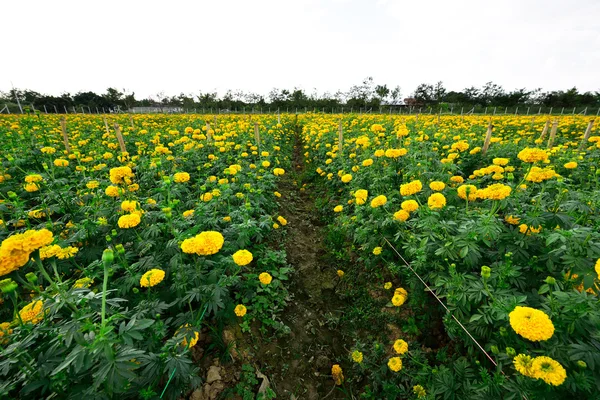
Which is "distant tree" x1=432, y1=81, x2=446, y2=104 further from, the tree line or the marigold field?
the marigold field

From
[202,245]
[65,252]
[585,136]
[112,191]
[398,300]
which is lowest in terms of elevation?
[398,300]

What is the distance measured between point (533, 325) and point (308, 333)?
211 centimetres

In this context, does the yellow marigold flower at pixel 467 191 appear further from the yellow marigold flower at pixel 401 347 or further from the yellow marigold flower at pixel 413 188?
the yellow marigold flower at pixel 401 347

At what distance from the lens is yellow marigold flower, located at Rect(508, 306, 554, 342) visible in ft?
4.38

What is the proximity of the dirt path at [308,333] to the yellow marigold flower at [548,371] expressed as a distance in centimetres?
164

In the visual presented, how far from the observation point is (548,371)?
4.29 ft

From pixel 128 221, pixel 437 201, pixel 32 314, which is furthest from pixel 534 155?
pixel 32 314

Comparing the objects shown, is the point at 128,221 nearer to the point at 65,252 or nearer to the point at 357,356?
the point at 65,252

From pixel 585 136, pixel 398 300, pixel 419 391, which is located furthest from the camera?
pixel 585 136

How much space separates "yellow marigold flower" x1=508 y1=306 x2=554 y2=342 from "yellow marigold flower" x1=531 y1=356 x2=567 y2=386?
0.13 meters

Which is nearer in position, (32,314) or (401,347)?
(32,314)

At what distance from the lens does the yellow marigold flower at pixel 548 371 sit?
4.17ft

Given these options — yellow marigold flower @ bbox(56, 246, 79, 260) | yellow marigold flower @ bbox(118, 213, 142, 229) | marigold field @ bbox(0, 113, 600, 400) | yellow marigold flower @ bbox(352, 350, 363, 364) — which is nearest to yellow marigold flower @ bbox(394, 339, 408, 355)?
marigold field @ bbox(0, 113, 600, 400)

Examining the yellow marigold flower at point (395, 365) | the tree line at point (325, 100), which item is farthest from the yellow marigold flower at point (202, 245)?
the tree line at point (325, 100)
